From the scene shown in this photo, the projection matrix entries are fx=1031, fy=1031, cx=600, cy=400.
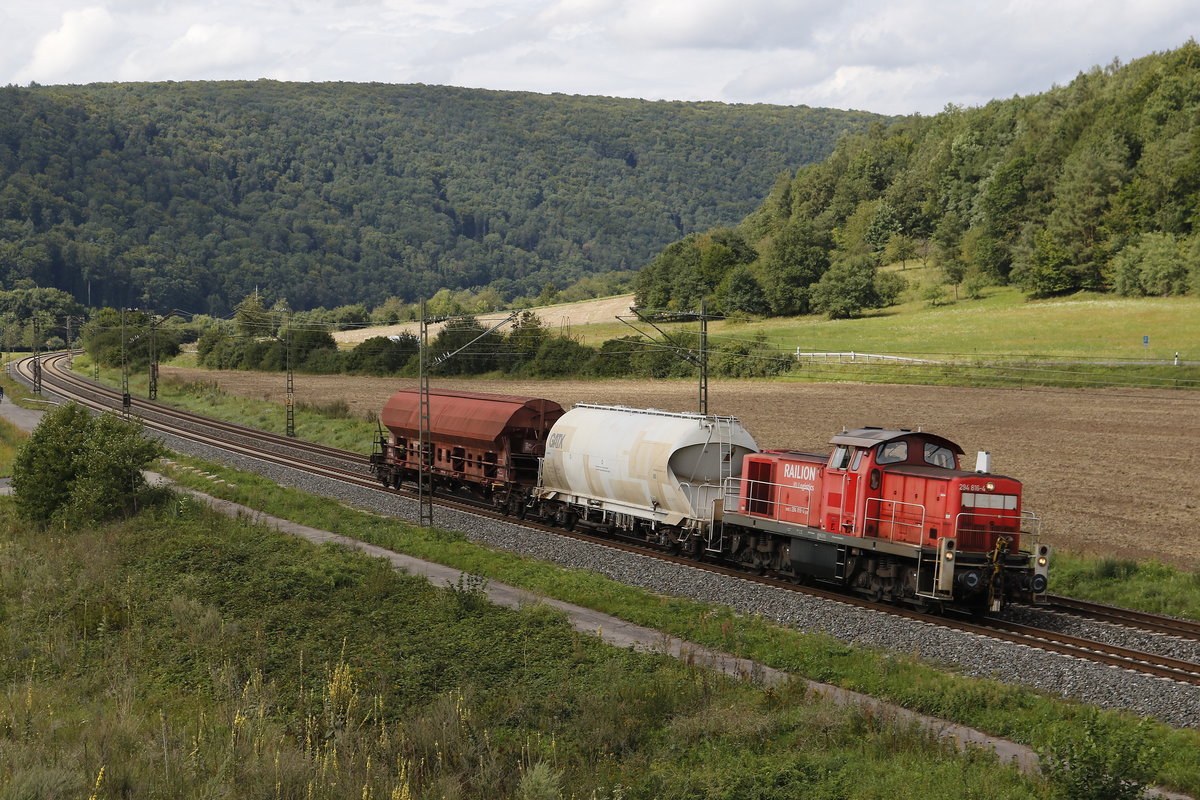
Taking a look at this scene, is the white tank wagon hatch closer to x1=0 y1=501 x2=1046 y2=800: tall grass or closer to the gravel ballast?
the gravel ballast

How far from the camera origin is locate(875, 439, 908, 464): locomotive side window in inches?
936

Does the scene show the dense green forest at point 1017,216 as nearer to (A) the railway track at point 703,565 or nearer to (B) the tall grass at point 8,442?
(A) the railway track at point 703,565

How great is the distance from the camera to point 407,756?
14039mm

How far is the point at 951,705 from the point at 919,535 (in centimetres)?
728

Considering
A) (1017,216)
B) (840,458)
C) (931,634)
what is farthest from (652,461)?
(1017,216)

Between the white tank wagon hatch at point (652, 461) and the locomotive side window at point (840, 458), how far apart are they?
443 cm

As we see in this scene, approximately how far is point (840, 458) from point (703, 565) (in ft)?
18.3

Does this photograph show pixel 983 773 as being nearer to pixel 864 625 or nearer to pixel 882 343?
pixel 864 625

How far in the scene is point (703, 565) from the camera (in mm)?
28094

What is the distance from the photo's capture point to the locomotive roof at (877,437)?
77.7 feet

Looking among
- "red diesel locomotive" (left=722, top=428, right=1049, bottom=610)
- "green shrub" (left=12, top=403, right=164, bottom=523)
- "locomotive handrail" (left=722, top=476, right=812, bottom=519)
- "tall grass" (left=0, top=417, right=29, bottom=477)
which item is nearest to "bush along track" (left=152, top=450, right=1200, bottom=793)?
"red diesel locomotive" (left=722, top=428, right=1049, bottom=610)

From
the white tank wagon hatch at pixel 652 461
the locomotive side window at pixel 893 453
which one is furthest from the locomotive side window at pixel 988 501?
the white tank wagon hatch at pixel 652 461

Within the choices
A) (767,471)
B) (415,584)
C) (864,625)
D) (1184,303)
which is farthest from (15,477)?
(1184,303)

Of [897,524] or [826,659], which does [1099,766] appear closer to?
[826,659]
